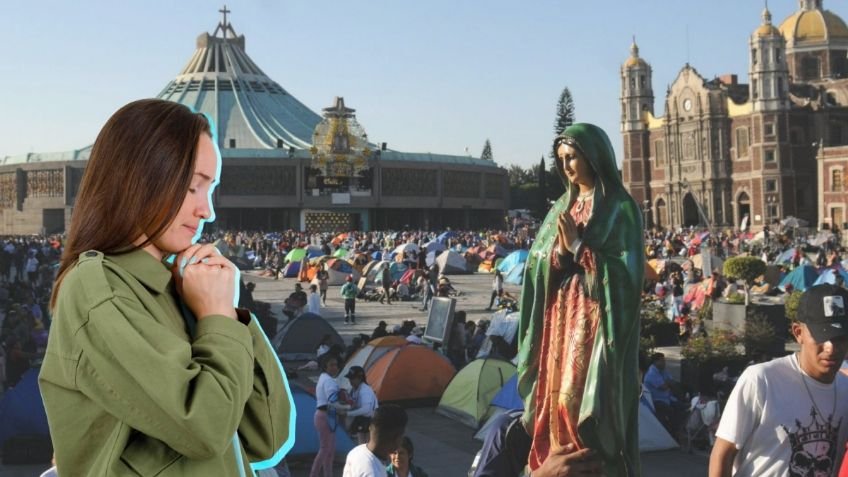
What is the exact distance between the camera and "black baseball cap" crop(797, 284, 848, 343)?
294 cm

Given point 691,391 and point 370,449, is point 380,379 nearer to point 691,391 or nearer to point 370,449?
point 691,391

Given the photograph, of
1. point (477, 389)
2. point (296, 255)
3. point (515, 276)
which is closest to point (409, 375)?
point (477, 389)

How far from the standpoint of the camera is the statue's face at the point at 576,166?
386 centimetres

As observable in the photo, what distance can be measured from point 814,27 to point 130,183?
7153cm

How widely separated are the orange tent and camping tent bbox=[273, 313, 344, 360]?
315 cm

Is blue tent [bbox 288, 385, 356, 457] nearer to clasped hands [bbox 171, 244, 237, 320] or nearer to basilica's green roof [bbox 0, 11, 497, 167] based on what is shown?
clasped hands [bbox 171, 244, 237, 320]

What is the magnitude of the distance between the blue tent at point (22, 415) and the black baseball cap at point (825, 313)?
24.7ft

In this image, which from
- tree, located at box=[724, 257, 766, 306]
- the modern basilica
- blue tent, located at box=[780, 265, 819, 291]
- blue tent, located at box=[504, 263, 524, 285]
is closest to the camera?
tree, located at box=[724, 257, 766, 306]

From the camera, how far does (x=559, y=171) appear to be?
4078mm

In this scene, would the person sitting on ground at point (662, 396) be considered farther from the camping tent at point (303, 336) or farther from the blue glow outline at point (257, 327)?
the blue glow outline at point (257, 327)

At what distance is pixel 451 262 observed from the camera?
99.0 ft

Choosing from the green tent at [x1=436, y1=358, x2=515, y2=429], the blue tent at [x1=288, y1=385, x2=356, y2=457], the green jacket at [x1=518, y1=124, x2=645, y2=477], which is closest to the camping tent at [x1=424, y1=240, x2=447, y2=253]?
the green tent at [x1=436, y1=358, x2=515, y2=429]

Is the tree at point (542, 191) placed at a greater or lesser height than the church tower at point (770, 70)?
lesser

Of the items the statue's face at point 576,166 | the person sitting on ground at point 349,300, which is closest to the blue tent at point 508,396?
the statue's face at point 576,166
